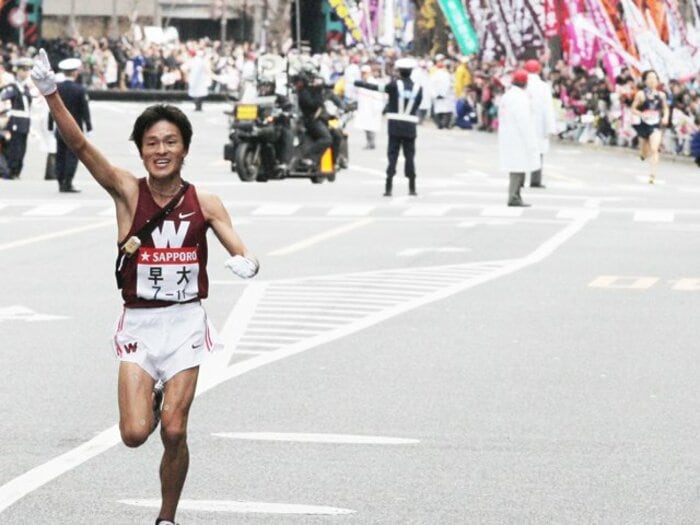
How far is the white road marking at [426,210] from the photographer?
28.0m

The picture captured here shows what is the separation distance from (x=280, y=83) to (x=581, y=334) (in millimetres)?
20167

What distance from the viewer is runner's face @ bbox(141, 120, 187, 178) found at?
804cm

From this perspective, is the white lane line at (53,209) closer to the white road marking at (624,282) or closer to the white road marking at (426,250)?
the white road marking at (426,250)

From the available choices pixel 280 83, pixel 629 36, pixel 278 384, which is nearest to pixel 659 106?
pixel 280 83

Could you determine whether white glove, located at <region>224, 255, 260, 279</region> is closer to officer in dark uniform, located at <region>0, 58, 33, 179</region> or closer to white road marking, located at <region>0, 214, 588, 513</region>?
white road marking, located at <region>0, 214, 588, 513</region>

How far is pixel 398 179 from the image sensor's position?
118 ft

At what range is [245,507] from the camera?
873cm

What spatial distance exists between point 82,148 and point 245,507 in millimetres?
1553

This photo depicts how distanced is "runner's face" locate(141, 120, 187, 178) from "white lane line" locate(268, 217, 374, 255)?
14.0m

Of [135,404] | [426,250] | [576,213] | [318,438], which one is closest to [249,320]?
[318,438]

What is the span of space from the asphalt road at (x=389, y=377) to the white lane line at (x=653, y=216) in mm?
350

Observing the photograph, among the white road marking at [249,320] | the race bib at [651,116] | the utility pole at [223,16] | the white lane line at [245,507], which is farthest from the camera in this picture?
the utility pole at [223,16]

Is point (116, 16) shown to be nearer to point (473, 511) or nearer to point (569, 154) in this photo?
point (569, 154)

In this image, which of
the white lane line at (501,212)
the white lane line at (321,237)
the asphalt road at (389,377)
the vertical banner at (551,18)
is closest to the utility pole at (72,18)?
the vertical banner at (551,18)
